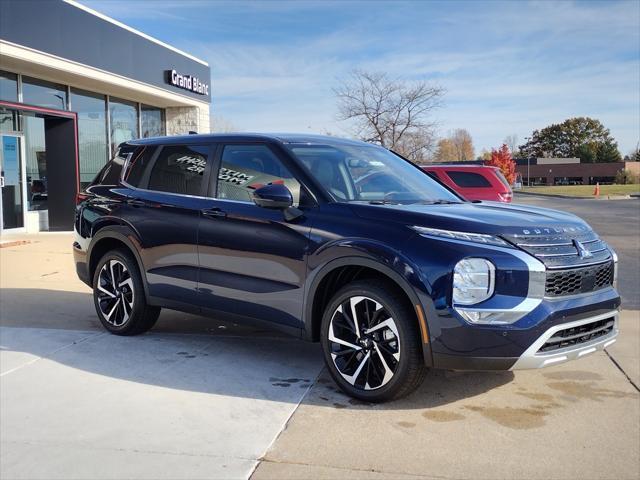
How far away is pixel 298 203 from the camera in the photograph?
4.53 meters

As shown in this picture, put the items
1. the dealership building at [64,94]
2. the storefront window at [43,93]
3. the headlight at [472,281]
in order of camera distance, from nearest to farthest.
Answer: the headlight at [472,281], the dealership building at [64,94], the storefront window at [43,93]

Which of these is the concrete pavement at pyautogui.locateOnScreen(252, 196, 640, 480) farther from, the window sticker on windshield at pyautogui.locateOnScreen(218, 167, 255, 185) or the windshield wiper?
the window sticker on windshield at pyautogui.locateOnScreen(218, 167, 255, 185)

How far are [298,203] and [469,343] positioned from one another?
5.24ft

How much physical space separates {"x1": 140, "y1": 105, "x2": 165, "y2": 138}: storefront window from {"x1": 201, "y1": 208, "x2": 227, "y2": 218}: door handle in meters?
15.3

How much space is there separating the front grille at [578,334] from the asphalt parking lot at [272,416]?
51 centimetres

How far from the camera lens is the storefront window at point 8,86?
1367 cm

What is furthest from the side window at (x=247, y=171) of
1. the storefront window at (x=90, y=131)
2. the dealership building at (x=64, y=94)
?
the storefront window at (x=90, y=131)

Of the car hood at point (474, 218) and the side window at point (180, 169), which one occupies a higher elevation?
the side window at point (180, 169)

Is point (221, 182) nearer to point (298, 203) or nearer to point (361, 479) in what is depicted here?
point (298, 203)

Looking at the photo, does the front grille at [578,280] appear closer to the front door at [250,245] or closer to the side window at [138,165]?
the front door at [250,245]

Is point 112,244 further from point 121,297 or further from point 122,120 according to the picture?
point 122,120

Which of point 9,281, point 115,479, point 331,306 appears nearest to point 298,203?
point 331,306

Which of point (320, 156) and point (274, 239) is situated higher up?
point (320, 156)

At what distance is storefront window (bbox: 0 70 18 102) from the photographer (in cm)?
1367
